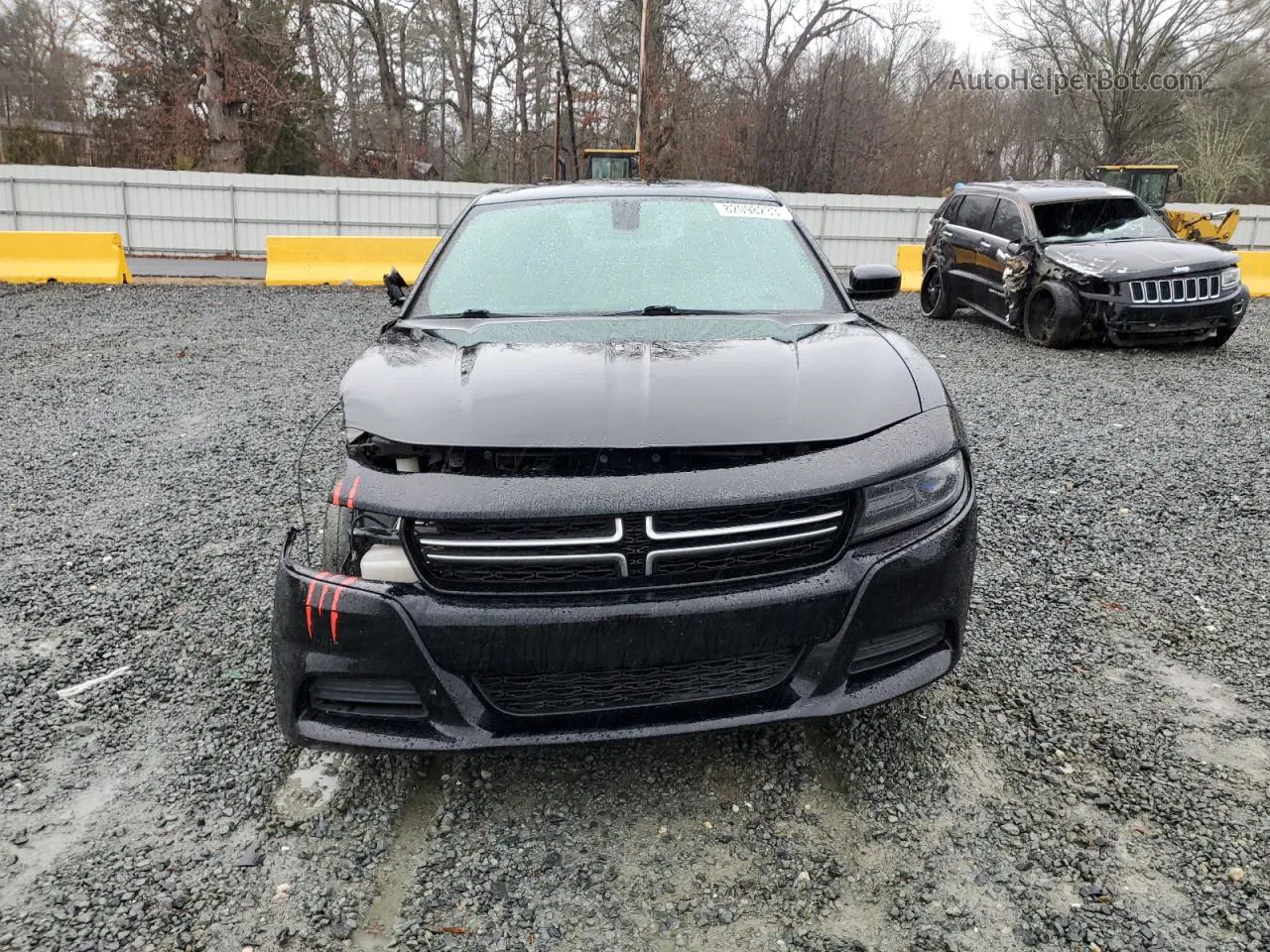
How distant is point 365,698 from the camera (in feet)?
7.02

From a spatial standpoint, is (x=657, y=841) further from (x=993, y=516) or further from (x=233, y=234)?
(x=233, y=234)

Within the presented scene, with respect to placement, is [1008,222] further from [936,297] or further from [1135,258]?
[936,297]

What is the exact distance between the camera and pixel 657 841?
2.27 metres

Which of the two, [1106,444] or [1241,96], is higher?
[1241,96]

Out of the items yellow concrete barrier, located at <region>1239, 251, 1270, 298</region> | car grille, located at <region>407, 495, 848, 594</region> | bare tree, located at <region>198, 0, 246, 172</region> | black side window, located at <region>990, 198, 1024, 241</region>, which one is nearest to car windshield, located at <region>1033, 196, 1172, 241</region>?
black side window, located at <region>990, 198, 1024, 241</region>

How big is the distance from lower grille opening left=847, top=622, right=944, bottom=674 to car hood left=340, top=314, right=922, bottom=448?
0.51 metres

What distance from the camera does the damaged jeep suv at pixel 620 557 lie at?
6.70ft

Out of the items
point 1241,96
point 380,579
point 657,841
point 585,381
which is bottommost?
point 657,841

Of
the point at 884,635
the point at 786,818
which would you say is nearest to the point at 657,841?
the point at 786,818

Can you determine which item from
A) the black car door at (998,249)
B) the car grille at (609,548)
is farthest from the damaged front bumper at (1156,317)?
the car grille at (609,548)

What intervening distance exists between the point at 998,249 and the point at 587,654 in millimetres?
9408

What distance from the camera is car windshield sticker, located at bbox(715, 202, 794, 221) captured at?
3775mm

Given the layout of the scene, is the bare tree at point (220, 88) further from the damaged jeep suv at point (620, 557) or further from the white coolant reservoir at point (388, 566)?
the white coolant reservoir at point (388, 566)

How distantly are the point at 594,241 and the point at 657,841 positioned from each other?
7.26 feet
